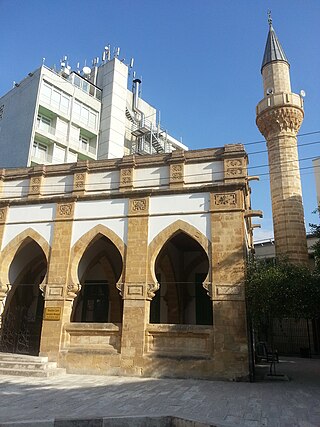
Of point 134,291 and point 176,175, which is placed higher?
point 176,175

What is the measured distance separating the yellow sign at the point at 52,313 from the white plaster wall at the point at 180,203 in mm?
4523

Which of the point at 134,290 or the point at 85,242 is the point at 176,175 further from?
the point at 134,290

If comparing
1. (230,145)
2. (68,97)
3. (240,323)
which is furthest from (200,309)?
(68,97)

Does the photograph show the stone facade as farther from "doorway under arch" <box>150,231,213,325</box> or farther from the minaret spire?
the minaret spire

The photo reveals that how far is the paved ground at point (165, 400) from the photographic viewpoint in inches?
247

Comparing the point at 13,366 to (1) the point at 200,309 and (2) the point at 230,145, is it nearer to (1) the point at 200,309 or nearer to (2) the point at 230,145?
(1) the point at 200,309

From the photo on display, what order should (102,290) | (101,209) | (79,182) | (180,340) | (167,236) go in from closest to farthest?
(180,340) → (167,236) → (101,209) → (79,182) → (102,290)

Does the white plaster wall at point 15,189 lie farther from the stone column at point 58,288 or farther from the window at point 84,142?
the window at point 84,142

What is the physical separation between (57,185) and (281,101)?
13.7m

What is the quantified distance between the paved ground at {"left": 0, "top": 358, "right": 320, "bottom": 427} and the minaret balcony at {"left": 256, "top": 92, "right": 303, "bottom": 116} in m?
15.0

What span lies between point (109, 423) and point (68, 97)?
24572mm

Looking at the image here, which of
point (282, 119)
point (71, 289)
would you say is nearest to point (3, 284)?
point (71, 289)

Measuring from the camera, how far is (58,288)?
12.4 m

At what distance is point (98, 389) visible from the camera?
8.80 metres
